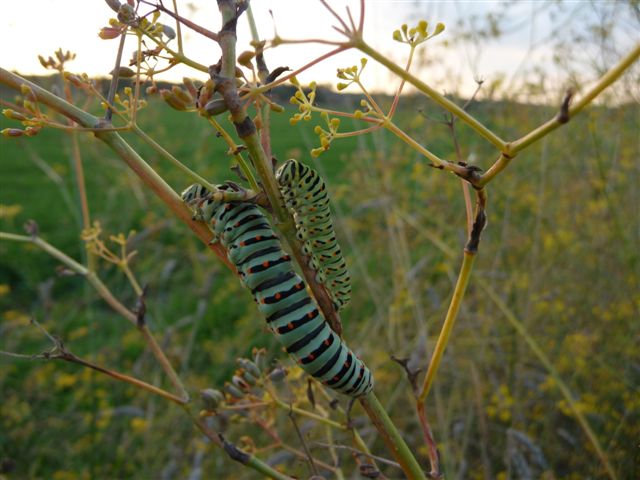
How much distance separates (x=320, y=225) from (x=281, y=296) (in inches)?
16.5

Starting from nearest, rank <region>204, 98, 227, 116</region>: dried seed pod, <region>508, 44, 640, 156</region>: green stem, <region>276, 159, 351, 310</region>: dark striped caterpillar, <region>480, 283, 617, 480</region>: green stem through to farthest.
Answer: <region>508, 44, 640, 156</region>: green stem < <region>204, 98, 227, 116</region>: dried seed pod < <region>276, 159, 351, 310</region>: dark striped caterpillar < <region>480, 283, 617, 480</region>: green stem

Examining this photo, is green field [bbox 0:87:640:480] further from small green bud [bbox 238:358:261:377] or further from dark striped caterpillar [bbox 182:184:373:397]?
dark striped caterpillar [bbox 182:184:373:397]

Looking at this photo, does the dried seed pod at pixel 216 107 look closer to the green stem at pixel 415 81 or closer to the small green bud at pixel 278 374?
the green stem at pixel 415 81

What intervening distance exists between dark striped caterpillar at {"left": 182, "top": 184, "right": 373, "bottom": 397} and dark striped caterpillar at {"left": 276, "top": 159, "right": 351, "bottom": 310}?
0.22 metres

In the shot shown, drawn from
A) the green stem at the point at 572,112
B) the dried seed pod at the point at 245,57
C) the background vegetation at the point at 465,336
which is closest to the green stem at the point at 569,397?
the background vegetation at the point at 465,336

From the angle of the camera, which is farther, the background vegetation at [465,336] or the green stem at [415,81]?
the background vegetation at [465,336]

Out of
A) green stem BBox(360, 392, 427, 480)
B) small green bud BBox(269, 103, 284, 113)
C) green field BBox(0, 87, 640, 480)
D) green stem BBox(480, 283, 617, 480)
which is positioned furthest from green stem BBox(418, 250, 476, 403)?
green field BBox(0, 87, 640, 480)

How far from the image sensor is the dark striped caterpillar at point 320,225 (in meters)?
1.70

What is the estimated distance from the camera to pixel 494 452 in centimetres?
395

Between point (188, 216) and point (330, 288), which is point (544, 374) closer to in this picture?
point (330, 288)

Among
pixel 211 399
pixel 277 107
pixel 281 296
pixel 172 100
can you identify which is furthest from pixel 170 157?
pixel 211 399

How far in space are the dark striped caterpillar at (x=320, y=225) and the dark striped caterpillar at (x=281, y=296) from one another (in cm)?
22

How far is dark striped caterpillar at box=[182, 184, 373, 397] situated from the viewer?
1.34 m

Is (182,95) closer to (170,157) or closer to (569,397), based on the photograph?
(170,157)
